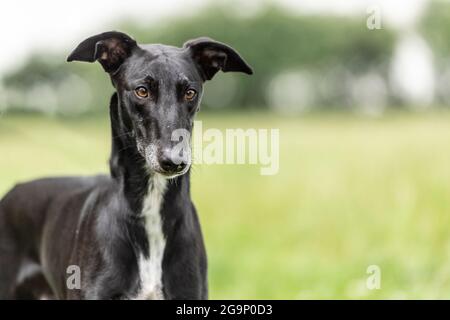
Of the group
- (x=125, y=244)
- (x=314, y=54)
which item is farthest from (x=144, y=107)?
(x=314, y=54)

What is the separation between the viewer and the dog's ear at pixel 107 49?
15.6 feet

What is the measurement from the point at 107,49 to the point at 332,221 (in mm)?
5885

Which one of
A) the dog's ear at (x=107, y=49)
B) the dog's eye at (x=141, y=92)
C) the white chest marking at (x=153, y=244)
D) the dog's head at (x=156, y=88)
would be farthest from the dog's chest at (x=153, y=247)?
the dog's ear at (x=107, y=49)

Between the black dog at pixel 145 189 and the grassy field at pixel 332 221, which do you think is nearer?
the black dog at pixel 145 189

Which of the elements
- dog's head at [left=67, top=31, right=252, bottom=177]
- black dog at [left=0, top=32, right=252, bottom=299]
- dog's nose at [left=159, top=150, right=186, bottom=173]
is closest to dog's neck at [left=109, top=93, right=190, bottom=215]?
black dog at [left=0, top=32, right=252, bottom=299]

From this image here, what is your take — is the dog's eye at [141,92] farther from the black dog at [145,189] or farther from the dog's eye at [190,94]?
the dog's eye at [190,94]

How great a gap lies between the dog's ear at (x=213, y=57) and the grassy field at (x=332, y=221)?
192cm

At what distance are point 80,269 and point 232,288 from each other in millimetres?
4219

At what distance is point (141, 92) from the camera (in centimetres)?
447

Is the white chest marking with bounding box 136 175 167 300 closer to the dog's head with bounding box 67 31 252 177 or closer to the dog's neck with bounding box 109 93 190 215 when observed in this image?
the dog's neck with bounding box 109 93 190 215

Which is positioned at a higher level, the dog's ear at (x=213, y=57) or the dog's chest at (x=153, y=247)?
the dog's ear at (x=213, y=57)

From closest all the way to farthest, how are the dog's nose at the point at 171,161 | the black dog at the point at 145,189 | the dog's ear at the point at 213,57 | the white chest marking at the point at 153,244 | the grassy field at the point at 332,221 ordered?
the dog's nose at the point at 171,161 < the black dog at the point at 145,189 < the white chest marking at the point at 153,244 < the dog's ear at the point at 213,57 < the grassy field at the point at 332,221

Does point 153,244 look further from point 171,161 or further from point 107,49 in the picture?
point 107,49

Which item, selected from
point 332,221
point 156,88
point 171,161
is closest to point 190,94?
point 156,88
